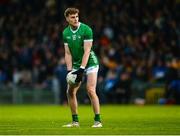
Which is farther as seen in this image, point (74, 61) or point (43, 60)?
point (43, 60)

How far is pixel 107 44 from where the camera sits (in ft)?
122

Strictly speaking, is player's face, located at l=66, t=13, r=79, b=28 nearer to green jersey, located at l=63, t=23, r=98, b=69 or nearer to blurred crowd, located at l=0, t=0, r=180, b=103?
green jersey, located at l=63, t=23, r=98, b=69

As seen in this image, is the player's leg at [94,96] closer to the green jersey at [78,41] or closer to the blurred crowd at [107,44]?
the green jersey at [78,41]

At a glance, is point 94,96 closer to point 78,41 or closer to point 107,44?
point 78,41

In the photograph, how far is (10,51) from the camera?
3872cm

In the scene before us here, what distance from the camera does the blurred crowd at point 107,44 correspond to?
34.4 m

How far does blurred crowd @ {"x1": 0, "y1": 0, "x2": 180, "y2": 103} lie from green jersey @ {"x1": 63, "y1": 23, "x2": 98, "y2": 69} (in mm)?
15600

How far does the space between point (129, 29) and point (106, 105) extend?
4897mm

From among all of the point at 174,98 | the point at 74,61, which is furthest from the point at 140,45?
the point at 74,61

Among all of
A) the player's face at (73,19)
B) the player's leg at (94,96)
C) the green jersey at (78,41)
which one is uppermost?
the player's face at (73,19)

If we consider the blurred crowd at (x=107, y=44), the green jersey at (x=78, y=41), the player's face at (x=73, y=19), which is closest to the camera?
the player's face at (x=73, y=19)

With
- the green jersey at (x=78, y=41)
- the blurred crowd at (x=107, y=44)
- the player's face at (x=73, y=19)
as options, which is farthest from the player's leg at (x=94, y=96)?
the blurred crowd at (x=107, y=44)

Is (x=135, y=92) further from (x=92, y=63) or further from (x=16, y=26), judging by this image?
(x=92, y=63)

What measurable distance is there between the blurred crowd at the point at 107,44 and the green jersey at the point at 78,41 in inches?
614
